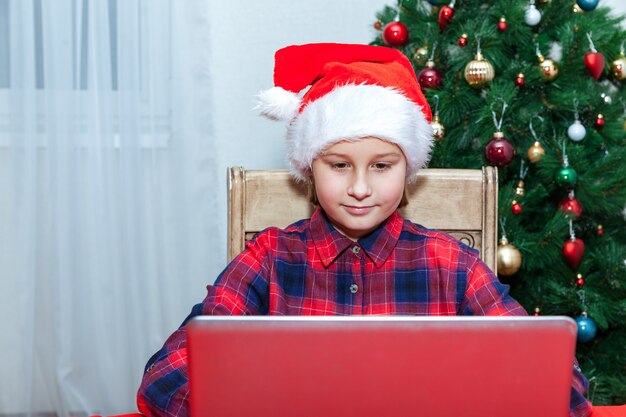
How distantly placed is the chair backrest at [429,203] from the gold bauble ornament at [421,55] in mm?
425

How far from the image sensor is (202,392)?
52cm

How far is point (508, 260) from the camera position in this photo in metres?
1.63

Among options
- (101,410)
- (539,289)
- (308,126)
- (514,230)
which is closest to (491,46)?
(514,230)

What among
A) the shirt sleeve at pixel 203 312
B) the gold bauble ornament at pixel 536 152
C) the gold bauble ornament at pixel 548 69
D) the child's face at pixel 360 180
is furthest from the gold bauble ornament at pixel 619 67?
the shirt sleeve at pixel 203 312

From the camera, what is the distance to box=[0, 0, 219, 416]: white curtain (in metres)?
1.96

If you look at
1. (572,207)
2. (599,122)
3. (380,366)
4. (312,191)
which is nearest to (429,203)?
(312,191)

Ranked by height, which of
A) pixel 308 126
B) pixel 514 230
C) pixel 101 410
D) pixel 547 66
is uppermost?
pixel 547 66

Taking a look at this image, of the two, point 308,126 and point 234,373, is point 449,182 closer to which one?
point 308,126

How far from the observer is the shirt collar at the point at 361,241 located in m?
1.16

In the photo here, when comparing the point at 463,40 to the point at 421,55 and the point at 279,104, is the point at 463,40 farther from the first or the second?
the point at 279,104

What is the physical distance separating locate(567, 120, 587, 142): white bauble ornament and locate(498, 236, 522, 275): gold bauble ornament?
0.28m

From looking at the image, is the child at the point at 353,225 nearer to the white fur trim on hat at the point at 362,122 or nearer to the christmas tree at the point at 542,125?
the white fur trim on hat at the point at 362,122

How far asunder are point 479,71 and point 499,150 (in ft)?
0.59

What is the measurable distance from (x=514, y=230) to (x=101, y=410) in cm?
123
